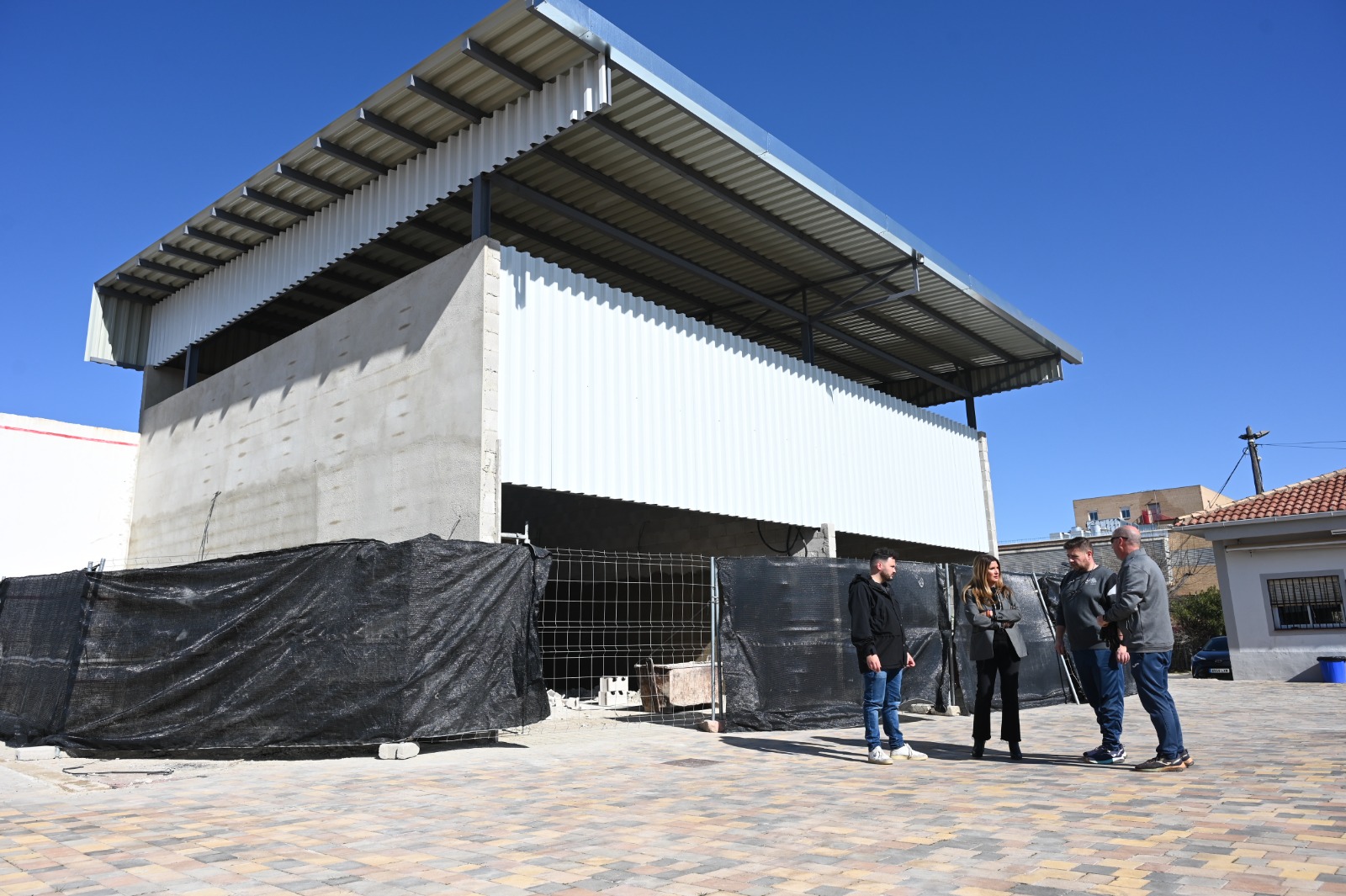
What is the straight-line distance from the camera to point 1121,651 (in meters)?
6.91

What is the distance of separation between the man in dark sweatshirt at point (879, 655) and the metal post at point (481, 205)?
7.69 m

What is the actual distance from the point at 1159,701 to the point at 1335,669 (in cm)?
1563

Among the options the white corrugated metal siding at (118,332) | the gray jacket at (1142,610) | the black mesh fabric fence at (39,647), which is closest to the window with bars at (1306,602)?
the gray jacket at (1142,610)

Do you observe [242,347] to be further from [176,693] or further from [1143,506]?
[1143,506]

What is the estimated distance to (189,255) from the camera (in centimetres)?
1797

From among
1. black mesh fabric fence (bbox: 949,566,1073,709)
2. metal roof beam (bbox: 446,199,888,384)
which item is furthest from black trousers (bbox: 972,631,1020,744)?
metal roof beam (bbox: 446,199,888,384)

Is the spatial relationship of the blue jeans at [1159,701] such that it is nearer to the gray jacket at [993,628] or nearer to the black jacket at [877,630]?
the gray jacket at [993,628]

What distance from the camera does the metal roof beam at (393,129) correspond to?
13055 mm

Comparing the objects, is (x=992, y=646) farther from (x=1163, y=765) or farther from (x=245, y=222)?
(x=245, y=222)

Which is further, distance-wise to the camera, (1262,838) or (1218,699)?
(1218,699)

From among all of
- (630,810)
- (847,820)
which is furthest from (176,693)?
(847,820)

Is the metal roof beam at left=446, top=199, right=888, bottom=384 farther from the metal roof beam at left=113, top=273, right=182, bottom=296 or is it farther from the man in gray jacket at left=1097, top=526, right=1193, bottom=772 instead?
the man in gray jacket at left=1097, top=526, right=1193, bottom=772

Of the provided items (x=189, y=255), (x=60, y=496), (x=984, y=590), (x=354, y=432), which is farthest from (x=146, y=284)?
(x=984, y=590)

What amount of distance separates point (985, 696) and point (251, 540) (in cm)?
1297
